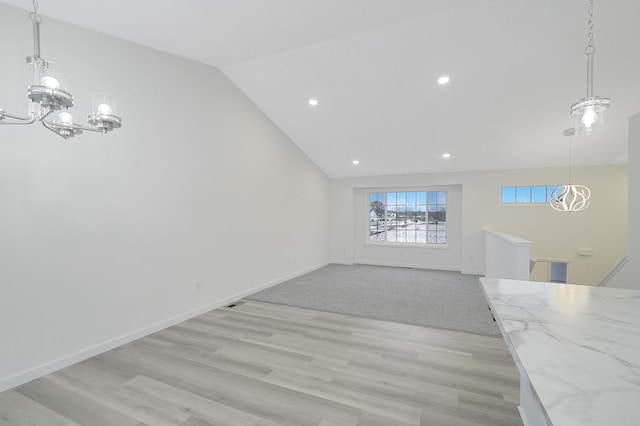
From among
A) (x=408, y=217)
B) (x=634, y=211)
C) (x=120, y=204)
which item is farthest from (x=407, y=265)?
(x=120, y=204)

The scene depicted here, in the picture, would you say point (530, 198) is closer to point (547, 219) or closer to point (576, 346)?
point (547, 219)

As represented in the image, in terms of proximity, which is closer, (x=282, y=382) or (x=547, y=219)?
(x=282, y=382)

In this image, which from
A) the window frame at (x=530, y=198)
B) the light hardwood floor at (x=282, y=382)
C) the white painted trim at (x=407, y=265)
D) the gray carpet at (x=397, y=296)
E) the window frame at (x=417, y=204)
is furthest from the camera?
the window frame at (x=417, y=204)

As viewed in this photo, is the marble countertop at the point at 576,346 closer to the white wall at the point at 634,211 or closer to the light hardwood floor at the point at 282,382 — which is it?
the light hardwood floor at the point at 282,382

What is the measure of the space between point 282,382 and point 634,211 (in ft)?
10.7

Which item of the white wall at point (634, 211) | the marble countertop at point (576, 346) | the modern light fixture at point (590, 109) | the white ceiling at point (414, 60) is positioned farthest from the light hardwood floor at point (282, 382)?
the white ceiling at point (414, 60)

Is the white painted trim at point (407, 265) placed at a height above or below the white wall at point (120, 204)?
below

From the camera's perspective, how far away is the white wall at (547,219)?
18.2 feet

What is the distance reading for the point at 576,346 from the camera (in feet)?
2.78

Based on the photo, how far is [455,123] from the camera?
461 cm

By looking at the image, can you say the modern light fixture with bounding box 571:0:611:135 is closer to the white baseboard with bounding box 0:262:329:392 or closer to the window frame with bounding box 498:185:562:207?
the white baseboard with bounding box 0:262:329:392

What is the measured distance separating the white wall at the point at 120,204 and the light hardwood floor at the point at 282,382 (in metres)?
0.39

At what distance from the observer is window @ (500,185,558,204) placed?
19.7ft

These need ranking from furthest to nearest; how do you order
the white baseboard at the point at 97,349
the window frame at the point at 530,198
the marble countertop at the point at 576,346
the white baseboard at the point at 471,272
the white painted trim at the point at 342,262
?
the white painted trim at the point at 342,262 < the white baseboard at the point at 471,272 < the window frame at the point at 530,198 < the white baseboard at the point at 97,349 < the marble countertop at the point at 576,346
